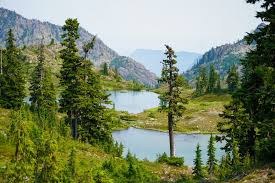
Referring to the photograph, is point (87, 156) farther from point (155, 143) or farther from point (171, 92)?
point (155, 143)

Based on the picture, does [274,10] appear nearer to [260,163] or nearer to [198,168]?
[260,163]

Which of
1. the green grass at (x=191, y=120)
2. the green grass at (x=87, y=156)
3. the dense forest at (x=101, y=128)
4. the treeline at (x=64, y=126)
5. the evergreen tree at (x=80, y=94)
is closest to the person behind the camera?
the treeline at (x=64, y=126)

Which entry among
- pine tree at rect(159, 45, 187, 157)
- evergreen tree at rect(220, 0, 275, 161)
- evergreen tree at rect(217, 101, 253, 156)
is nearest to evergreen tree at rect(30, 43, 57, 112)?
pine tree at rect(159, 45, 187, 157)

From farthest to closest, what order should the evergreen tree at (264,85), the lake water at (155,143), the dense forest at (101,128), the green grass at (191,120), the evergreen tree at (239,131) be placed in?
the green grass at (191,120), the lake water at (155,143), the evergreen tree at (239,131), the evergreen tree at (264,85), the dense forest at (101,128)

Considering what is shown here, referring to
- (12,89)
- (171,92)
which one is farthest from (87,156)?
(12,89)

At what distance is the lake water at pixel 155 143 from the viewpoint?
87.4 m

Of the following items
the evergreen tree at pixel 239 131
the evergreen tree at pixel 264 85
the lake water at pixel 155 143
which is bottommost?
the lake water at pixel 155 143

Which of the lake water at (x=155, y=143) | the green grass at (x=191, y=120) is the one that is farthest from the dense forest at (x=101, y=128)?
the green grass at (x=191, y=120)

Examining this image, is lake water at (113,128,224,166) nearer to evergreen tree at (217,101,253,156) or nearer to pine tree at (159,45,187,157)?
pine tree at (159,45,187,157)

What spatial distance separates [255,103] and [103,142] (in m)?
34.5

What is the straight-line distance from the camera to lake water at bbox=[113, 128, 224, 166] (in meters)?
87.4

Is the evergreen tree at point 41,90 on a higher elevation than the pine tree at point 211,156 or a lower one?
higher

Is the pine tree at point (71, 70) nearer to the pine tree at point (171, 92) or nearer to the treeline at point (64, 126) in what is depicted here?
the treeline at point (64, 126)

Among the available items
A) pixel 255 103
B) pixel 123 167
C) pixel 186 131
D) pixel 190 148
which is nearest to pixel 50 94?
pixel 190 148
